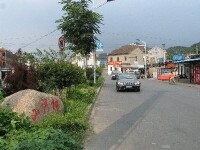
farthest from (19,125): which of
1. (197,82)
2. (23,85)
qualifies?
(197,82)

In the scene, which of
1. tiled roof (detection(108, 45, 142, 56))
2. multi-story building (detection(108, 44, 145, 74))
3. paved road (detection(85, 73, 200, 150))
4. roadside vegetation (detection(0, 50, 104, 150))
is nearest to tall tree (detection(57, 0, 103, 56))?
roadside vegetation (detection(0, 50, 104, 150))

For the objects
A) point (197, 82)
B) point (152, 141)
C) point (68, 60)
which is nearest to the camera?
point (152, 141)

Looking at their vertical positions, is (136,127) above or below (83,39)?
below

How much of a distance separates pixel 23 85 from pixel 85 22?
60.3 ft

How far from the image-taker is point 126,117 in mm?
15320

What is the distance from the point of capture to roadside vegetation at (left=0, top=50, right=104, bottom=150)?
23.9 ft

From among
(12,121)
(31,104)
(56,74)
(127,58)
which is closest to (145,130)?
(31,104)

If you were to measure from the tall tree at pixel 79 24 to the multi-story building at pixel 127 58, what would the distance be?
310 ft

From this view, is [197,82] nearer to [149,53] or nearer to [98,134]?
[98,134]

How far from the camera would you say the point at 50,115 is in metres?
11.3

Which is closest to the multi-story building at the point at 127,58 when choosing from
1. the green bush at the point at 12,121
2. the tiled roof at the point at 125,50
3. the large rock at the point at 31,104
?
the tiled roof at the point at 125,50

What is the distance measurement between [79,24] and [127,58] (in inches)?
4094

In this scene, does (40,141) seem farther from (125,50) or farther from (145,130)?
(125,50)

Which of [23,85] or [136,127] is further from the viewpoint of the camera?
[23,85]
